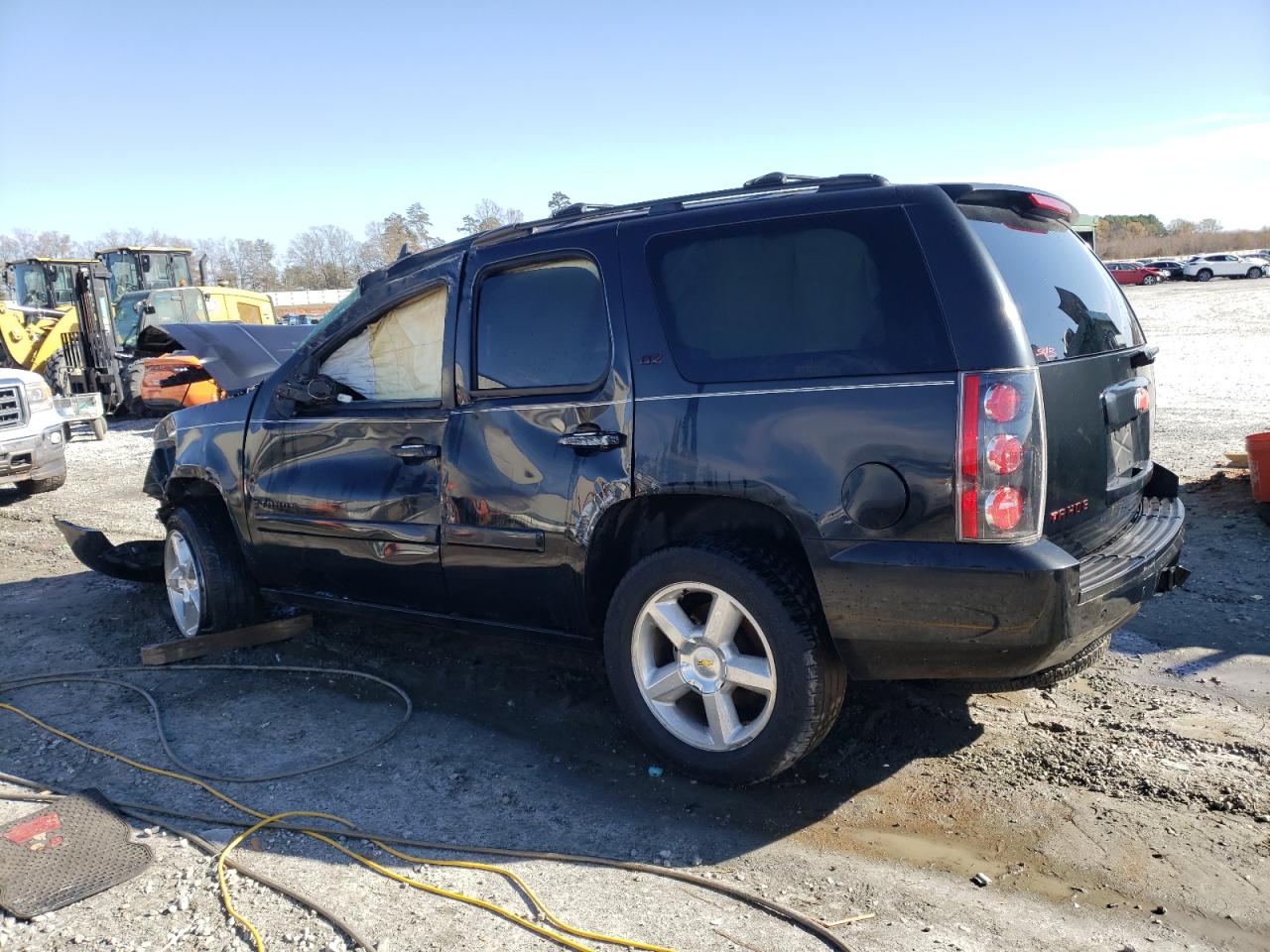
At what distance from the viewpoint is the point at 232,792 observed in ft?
11.7

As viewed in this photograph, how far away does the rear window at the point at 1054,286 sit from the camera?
3.06m

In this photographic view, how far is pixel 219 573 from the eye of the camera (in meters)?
4.95

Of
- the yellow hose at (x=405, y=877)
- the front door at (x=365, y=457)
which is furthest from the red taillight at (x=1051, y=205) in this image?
the yellow hose at (x=405, y=877)

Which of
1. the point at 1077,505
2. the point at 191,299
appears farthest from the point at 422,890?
the point at 191,299

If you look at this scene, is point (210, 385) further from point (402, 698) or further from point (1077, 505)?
point (1077, 505)

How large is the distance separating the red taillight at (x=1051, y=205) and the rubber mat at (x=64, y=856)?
3.67 meters

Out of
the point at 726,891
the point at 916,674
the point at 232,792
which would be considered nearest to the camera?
the point at 726,891

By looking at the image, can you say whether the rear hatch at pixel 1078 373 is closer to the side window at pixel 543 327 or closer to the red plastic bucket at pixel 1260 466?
the side window at pixel 543 327

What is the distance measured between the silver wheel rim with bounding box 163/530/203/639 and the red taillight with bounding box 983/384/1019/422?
3.97m

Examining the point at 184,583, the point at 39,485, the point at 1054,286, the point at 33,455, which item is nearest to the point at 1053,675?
the point at 1054,286

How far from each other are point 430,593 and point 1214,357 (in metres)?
18.8

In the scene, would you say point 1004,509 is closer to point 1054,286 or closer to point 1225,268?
point 1054,286

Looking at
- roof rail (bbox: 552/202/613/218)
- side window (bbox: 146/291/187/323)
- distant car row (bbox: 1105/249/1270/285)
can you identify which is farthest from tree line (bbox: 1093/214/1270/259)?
roof rail (bbox: 552/202/613/218)

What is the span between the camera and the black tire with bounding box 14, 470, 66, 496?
1014 cm
